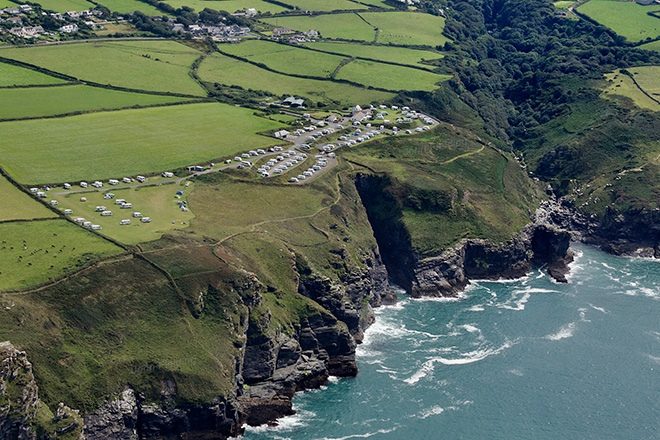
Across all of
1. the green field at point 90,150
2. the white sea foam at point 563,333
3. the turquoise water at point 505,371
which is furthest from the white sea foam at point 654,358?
the green field at point 90,150

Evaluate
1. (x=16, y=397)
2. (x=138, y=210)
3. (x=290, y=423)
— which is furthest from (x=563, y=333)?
(x=16, y=397)

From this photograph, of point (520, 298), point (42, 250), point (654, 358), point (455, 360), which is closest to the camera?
point (42, 250)

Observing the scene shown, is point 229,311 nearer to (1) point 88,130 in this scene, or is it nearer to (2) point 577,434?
(2) point 577,434

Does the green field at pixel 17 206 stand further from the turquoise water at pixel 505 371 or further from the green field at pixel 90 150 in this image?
the turquoise water at pixel 505 371

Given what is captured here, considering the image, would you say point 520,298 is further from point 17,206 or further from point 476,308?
point 17,206

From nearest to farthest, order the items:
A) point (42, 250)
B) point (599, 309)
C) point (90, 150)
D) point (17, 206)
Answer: point (42, 250), point (17, 206), point (599, 309), point (90, 150)

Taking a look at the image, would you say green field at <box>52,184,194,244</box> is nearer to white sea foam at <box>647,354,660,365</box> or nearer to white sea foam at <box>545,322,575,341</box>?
white sea foam at <box>545,322,575,341</box>

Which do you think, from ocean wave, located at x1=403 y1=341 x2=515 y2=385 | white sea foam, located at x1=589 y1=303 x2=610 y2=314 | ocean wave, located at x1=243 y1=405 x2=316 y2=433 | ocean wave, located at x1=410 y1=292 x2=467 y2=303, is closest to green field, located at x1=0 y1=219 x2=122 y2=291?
ocean wave, located at x1=243 y1=405 x2=316 y2=433
